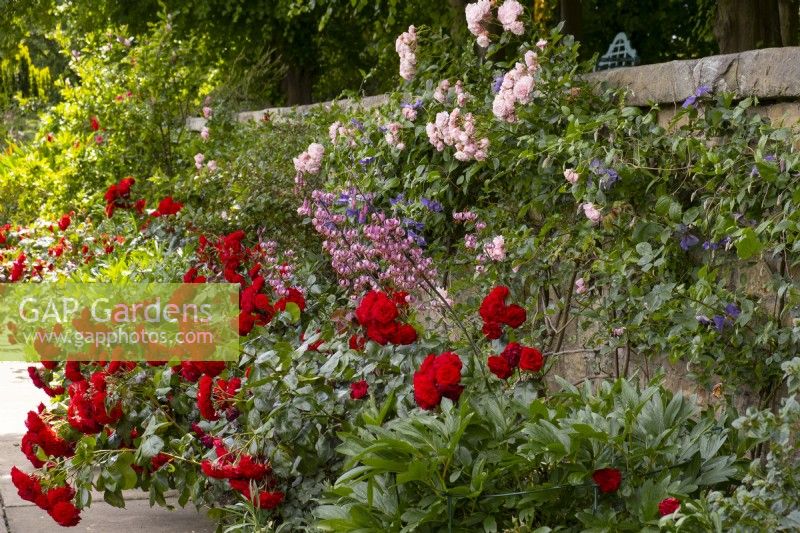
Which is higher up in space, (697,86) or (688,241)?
(697,86)

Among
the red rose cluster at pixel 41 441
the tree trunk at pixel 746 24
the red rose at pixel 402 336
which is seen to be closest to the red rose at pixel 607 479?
the red rose at pixel 402 336

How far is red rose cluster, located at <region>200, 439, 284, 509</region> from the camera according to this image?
3.42 m

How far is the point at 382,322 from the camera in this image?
3361 mm

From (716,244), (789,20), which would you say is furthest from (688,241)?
(789,20)

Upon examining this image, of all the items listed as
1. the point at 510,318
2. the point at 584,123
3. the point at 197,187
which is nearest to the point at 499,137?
the point at 584,123

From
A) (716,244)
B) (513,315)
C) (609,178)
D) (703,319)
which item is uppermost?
(609,178)

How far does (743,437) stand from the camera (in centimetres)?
307

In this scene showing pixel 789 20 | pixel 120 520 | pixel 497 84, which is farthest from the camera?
pixel 789 20

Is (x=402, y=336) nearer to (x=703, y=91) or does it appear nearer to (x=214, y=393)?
(x=214, y=393)

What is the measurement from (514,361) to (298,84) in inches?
551

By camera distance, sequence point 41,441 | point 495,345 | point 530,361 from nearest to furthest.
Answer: point 530,361 → point 495,345 → point 41,441

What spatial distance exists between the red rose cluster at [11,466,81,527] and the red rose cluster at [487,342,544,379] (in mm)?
1553

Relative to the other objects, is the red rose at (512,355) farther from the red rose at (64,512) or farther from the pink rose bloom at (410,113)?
the pink rose bloom at (410,113)

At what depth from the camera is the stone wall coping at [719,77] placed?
3.68 meters
